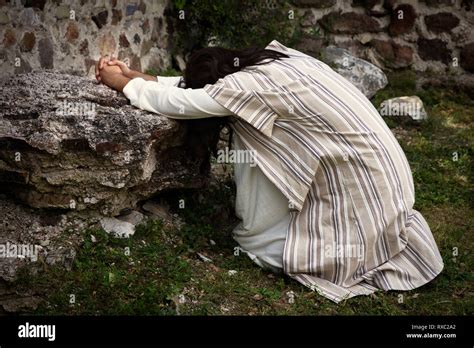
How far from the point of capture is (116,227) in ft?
13.1

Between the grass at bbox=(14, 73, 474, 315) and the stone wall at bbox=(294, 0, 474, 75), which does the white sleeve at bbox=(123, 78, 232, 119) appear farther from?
the stone wall at bbox=(294, 0, 474, 75)

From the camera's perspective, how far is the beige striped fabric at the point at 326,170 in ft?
12.5

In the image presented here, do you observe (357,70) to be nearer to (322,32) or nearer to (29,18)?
(322,32)

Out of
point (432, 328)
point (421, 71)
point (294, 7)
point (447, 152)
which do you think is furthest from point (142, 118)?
point (421, 71)

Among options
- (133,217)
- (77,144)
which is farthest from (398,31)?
(77,144)

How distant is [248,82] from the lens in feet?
12.5

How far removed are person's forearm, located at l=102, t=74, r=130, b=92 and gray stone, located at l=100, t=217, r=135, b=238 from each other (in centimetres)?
69

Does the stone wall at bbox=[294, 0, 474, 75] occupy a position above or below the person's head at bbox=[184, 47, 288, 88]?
above

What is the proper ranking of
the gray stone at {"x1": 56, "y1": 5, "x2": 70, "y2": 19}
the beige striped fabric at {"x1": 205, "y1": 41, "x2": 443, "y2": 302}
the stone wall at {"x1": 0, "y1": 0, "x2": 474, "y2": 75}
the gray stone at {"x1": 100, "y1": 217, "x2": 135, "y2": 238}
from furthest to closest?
the stone wall at {"x1": 0, "y1": 0, "x2": 474, "y2": 75}
the gray stone at {"x1": 56, "y1": 5, "x2": 70, "y2": 19}
the gray stone at {"x1": 100, "y1": 217, "x2": 135, "y2": 238}
the beige striped fabric at {"x1": 205, "y1": 41, "x2": 443, "y2": 302}

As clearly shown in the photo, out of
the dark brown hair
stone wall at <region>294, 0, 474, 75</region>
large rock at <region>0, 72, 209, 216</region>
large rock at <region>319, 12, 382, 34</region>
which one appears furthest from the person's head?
large rock at <region>319, 12, 382, 34</region>

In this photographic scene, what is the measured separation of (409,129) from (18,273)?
3716 millimetres

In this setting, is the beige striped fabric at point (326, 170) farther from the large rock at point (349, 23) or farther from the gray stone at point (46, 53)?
the large rock at point (349, 23)

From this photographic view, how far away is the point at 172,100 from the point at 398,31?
3.65m

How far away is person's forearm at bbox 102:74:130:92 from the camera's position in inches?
158
